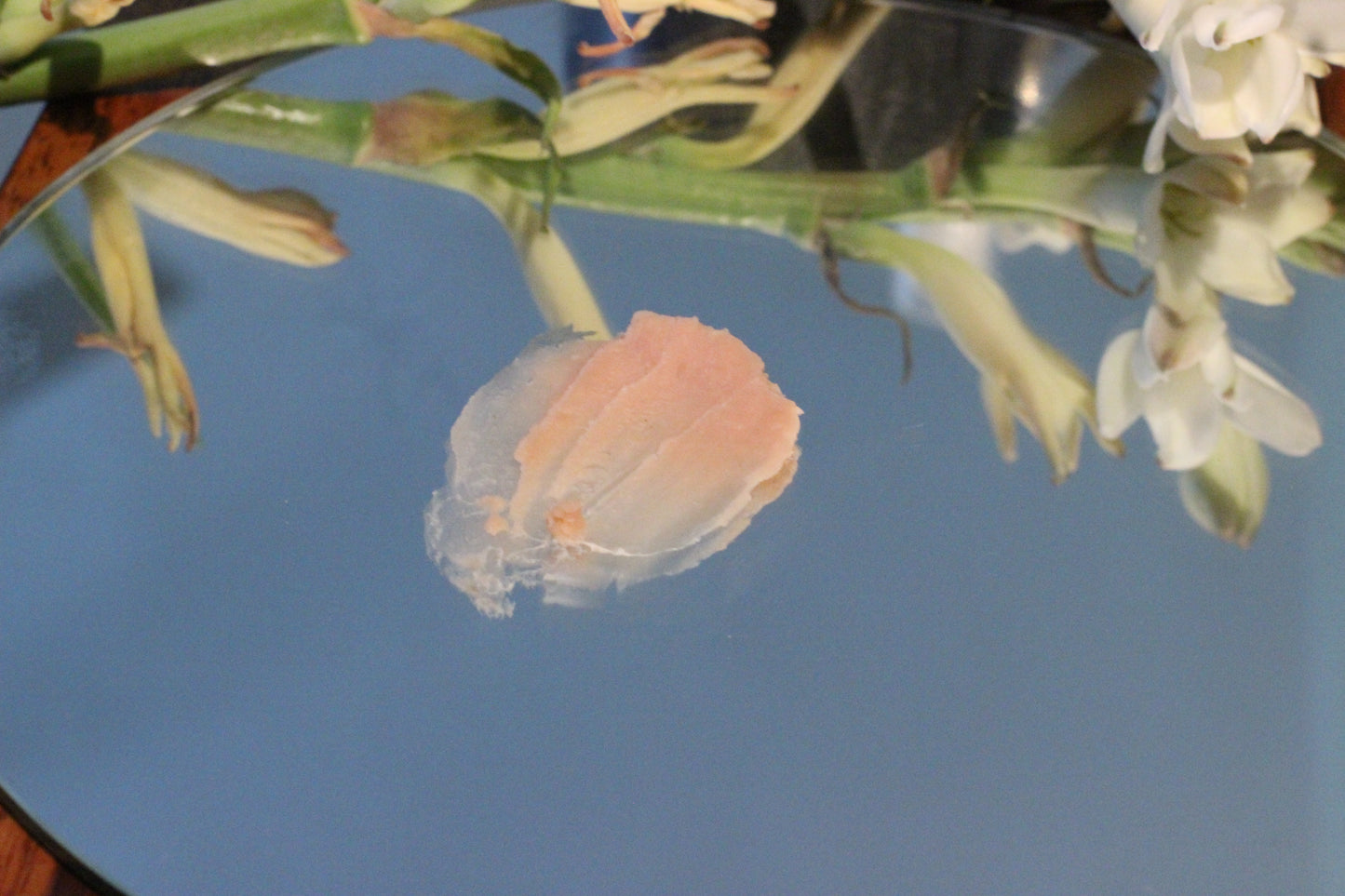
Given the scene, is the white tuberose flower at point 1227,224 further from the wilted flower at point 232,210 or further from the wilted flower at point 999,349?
the wilted flower at point 232,210

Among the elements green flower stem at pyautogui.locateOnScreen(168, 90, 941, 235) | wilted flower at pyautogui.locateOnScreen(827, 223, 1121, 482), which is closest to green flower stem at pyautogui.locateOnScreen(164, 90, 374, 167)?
green flower stem at pyautogui.locateOnScreen(168, 90, 941, 235)

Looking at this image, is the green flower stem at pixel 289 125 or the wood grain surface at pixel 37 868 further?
the green flower stem at pixel 289 125

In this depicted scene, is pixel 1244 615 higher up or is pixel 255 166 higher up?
pixel 255 166

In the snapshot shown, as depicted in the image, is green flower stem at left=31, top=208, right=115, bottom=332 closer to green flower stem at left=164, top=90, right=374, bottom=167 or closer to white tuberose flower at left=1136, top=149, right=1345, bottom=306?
green flower stem at left=164, top=90, right=374, bottom=167

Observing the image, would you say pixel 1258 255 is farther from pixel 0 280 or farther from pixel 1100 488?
pixel 0 280

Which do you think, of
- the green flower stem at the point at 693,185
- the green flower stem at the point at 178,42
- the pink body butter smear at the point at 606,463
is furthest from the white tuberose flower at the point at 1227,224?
the green flower stem at the point at 178,42

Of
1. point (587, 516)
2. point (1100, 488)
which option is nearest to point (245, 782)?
point (587, 516)

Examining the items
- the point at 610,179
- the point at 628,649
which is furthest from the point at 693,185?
the point at 628,649

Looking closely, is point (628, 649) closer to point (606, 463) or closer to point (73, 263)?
point (606, 463)
